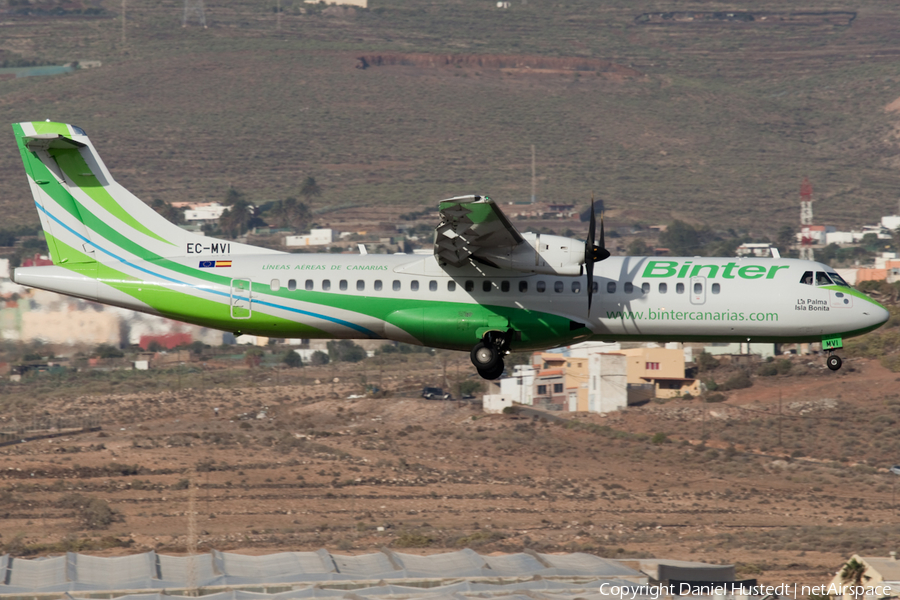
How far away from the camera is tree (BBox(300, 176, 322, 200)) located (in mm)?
170462

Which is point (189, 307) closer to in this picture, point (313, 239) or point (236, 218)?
point (313, 239)

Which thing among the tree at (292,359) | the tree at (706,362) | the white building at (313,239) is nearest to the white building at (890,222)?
the white building at (313,239)

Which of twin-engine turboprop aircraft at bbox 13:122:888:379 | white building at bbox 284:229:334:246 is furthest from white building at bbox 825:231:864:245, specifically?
twin-engine turboprop aircraft at bbox 13:122:888:379

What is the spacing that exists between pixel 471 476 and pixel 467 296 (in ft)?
105

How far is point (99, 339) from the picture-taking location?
62.9m

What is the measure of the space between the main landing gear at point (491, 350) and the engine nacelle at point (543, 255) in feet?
7.86

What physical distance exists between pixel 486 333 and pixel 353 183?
5946 inches

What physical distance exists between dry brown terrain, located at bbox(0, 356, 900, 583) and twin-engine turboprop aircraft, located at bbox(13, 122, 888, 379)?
1732cm

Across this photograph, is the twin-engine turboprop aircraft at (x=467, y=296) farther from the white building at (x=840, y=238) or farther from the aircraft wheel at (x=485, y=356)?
the white building at (x=840, y=238)

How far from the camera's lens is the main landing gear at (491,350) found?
1225 inches

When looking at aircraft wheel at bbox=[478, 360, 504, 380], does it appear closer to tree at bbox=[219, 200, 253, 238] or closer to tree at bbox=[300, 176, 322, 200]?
tree at bbox=[219, 200, 253, 238]

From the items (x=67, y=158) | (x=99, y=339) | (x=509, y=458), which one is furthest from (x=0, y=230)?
(x=67, y=158)

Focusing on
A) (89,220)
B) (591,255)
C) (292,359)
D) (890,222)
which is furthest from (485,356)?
(890,222)

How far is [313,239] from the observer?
141 m
